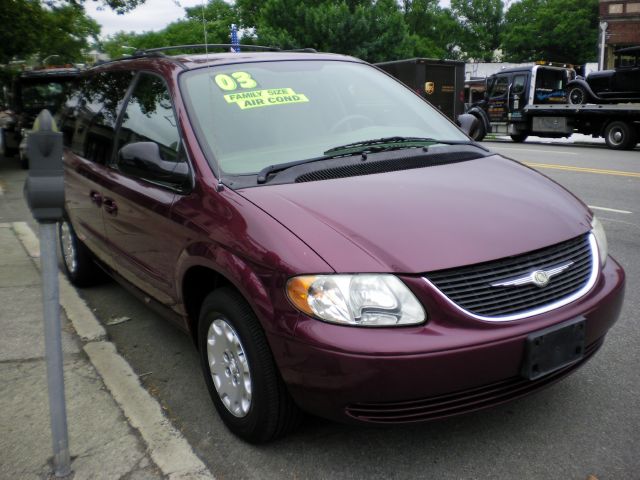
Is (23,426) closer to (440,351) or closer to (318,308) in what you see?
(318,308)

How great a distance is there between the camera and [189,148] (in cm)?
314

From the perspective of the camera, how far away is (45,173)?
2.31 meters

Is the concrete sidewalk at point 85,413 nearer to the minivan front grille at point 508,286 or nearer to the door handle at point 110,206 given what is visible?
the door handle at point 110,206

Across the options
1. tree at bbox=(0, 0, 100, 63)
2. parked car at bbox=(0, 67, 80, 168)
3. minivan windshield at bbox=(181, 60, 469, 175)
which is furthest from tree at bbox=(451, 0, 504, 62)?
minivan windshield at bbox=(181, 60, 469, 175)

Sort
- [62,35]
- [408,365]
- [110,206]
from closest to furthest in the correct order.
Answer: [408,365], [110,206], [62,35]

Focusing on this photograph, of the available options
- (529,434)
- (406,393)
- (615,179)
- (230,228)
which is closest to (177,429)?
(230,228)

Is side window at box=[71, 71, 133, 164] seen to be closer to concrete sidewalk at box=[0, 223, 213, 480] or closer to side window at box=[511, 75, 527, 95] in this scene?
concrete sidewalk at box=[0, 223, 213, 480]

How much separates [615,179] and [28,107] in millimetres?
13133

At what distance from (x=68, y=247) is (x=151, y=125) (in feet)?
7.17

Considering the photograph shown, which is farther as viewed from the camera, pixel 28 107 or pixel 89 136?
pixel 28 107

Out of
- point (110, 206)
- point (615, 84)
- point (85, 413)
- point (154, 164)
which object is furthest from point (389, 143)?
point (615, 84)

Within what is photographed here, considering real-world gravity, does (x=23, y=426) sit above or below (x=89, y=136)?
below

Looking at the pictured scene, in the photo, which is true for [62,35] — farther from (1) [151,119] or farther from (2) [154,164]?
(2) [154,164]

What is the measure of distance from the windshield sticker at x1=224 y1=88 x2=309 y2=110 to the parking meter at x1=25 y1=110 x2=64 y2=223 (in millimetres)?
1224
